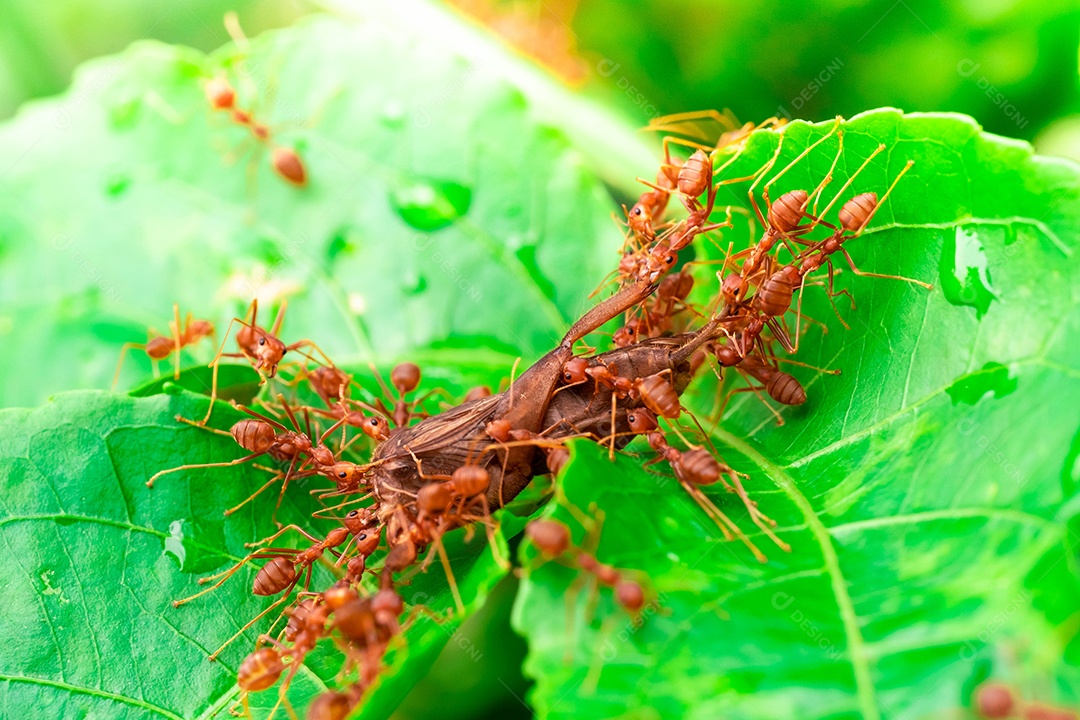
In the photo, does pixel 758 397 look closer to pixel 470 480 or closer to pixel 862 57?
pixel 470 480

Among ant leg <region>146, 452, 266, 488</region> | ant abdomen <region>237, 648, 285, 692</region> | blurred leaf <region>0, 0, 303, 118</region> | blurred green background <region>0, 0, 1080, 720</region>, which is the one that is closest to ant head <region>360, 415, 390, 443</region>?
ant leg <region>146, 452, 266, 488</region>

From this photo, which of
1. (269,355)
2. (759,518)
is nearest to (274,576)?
(269,355)

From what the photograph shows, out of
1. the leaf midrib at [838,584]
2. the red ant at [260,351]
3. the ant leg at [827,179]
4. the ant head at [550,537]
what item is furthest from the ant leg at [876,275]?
the red ant at [260,351]

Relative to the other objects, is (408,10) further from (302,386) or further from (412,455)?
(412,455)

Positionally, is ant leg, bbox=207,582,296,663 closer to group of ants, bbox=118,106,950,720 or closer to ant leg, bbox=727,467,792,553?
group of ants, bbox=118,106,950,720

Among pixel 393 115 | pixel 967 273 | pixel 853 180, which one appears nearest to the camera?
pixel 967 273

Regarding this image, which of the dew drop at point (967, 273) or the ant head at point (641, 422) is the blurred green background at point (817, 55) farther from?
the ant head at point (641, 422)

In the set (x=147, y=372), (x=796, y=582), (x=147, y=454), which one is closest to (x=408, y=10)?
(x=147, y=372)
